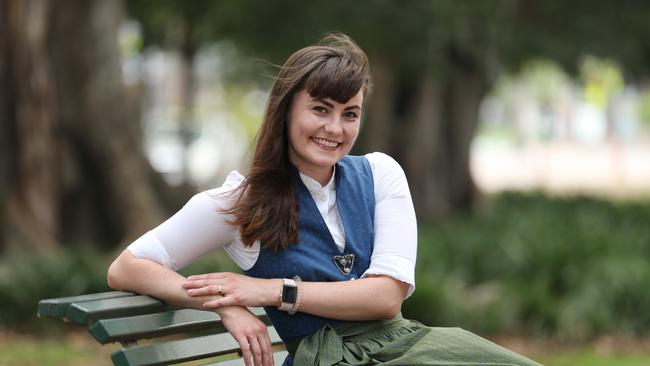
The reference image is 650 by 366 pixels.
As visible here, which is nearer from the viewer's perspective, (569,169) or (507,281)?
(507,281)

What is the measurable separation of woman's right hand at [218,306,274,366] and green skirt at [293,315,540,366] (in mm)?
104

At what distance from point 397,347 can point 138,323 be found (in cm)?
75

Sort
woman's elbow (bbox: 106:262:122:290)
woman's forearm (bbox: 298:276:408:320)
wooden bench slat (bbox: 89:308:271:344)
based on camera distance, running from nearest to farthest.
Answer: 1. wooden bench slat (bbox: 89:308:271:344)
2. woman's forearm (bbox: 298:276:408:320)
3. woman's elbow (bbox: 106:262:122:290)

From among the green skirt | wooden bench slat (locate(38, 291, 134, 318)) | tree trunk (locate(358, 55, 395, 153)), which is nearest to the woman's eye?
the green skirt

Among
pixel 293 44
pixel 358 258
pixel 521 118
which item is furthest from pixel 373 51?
pixel 521 118

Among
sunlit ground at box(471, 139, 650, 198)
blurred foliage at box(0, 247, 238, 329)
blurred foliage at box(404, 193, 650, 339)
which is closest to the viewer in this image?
blurred foliage at box(0, 247, 238, 329)

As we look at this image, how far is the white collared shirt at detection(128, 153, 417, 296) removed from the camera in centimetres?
338

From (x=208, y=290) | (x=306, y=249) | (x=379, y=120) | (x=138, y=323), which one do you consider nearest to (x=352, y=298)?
(x=306, y=249)

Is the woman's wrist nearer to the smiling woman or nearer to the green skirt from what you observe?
the smiling woman

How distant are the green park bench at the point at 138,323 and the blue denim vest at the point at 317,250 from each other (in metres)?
0.26

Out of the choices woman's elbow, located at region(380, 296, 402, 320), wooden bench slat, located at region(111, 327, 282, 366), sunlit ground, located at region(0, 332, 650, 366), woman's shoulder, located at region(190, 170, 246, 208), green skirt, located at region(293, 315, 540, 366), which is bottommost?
sunlit ground, located at region(0, 332, 650, 366)

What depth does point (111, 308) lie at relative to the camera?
128 inches

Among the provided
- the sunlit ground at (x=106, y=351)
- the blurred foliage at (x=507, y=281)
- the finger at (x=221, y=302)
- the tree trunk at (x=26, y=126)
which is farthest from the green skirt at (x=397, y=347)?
the tree trunk at (x=26, y=126)

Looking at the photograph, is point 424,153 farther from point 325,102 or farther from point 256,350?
point 256,350
